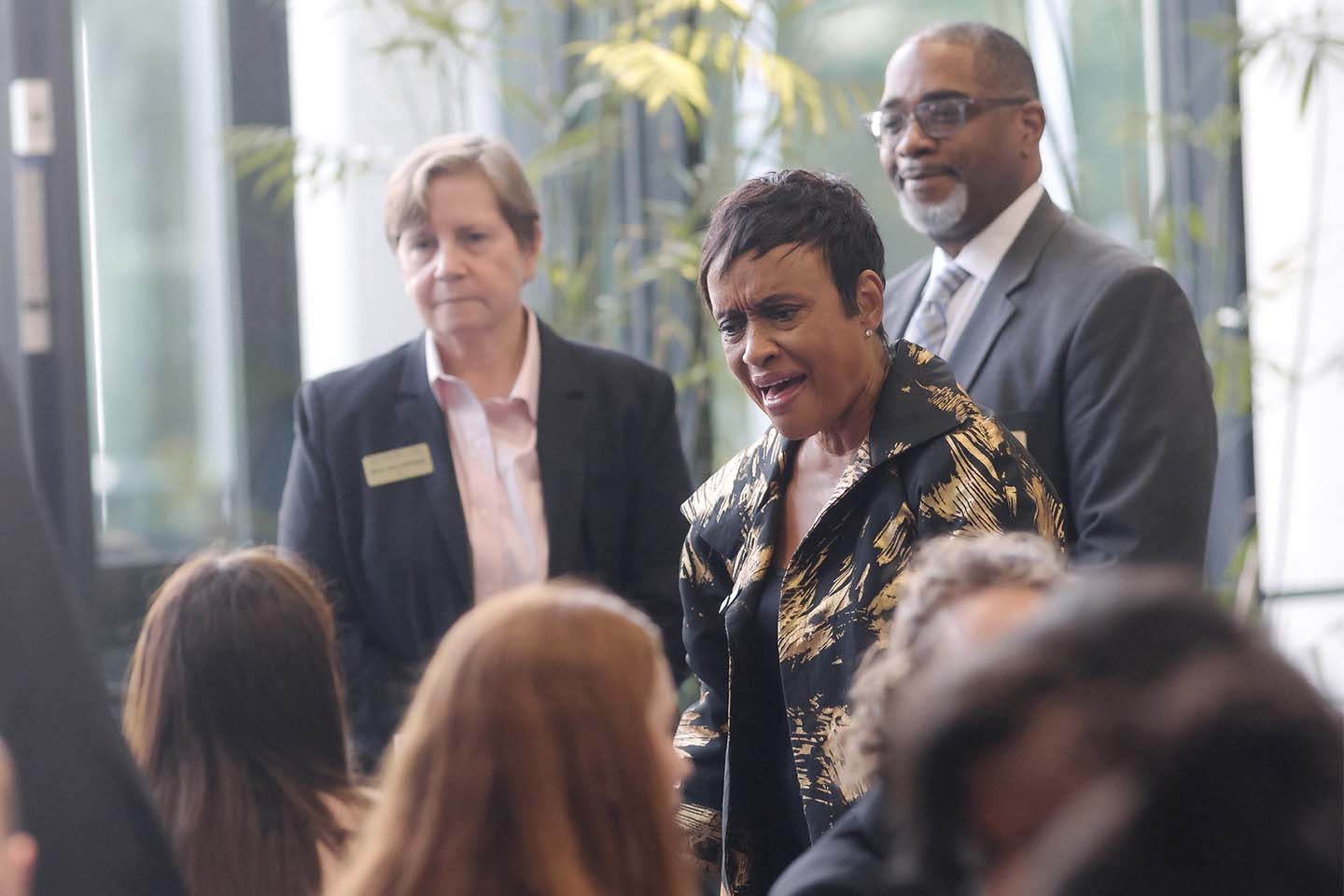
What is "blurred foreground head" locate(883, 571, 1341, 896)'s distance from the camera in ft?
2.14

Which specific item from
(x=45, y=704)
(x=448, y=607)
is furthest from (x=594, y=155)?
(x=45, y=704)

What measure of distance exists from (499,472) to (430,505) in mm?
159

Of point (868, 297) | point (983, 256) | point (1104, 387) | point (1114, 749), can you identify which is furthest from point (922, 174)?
point (1114, 749)

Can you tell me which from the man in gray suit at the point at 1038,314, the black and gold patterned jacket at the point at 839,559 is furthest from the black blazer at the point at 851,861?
→ the man in gray suit at the point at 1038,314

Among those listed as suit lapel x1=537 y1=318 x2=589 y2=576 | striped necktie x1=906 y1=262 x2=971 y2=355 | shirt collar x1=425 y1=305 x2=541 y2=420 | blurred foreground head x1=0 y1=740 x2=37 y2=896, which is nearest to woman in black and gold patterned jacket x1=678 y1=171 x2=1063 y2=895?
striped necktie x1=906 y1=262 x2=971 y2=355

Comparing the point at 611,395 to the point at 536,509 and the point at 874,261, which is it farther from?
the point at 874,261

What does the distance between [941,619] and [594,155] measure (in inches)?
123

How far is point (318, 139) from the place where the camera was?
4.14 metres

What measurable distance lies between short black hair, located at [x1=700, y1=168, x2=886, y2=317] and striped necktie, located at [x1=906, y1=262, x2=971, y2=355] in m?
0.61

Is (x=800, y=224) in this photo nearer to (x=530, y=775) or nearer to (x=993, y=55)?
(x=993, y=55)

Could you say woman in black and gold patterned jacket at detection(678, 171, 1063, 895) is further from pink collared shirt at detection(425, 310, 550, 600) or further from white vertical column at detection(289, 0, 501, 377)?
white vertical column at detection(289, 0, 501, 377)

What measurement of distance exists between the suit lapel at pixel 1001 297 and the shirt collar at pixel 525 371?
0.81 m

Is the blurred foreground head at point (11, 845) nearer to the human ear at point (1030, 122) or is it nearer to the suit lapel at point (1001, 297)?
the suit lapel at point (1001, 297)

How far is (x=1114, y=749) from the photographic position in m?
0.67
